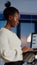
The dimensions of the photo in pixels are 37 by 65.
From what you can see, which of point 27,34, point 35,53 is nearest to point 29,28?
point 27,34

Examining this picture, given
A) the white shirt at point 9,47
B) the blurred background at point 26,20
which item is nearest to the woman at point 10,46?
the white shirt at point 9,47

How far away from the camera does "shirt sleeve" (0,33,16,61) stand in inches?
49.3

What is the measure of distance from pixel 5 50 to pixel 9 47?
41mm

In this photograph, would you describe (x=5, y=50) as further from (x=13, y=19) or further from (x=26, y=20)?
(x=26, y=20)

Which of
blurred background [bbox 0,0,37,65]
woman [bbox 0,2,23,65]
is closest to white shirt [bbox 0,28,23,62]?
woman [bbox 0,2,23,65]

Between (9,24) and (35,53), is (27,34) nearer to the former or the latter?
(35,53)

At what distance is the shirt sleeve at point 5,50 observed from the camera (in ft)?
4.10

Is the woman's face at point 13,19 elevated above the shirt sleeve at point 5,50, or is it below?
above

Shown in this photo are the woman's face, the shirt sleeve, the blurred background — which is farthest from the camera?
the blurred background

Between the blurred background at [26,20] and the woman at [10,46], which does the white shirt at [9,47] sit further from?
the blurred background at [26,20]

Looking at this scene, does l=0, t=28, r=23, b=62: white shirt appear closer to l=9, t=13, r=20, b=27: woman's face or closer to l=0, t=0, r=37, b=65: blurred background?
l=9, t=13, r=20, b=27: woman's face

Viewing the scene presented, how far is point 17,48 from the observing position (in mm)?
1287

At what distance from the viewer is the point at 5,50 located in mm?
1256

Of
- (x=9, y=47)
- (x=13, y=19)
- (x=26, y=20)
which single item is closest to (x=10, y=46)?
(x=9, y=47)
